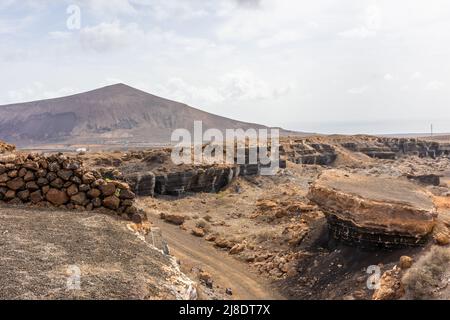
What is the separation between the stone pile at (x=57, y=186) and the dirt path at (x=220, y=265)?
162 inches

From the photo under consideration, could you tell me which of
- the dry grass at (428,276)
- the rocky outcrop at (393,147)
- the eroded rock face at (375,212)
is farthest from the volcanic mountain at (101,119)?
the dry grass at (428,276)

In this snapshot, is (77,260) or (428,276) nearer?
(77,260)

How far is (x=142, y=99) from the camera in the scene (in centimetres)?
16812

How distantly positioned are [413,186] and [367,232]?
3.66m

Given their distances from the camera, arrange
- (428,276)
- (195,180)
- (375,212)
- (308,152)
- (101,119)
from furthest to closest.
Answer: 1. (101,119)
2. (308,152)
3. (195,180)
4. (375,212)
5. (428,276)

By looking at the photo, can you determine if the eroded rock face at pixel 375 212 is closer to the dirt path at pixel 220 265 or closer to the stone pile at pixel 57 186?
the dirt path at pixel 220 265

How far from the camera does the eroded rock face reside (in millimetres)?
11344

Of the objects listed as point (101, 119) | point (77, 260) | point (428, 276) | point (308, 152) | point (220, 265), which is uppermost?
point (101, 119)

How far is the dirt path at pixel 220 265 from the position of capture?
41.7 ft

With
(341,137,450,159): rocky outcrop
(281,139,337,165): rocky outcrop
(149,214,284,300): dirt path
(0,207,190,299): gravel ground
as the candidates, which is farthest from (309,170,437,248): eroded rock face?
(341,137,450,159): rocky outcrop

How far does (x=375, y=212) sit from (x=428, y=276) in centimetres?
232

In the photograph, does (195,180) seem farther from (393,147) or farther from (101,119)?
(101,119)

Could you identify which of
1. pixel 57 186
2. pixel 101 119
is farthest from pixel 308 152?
pixel 101 119

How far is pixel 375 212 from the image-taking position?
1173cm
